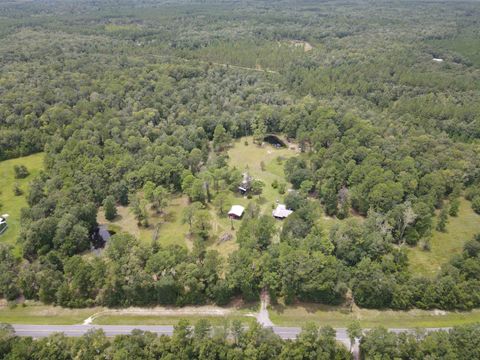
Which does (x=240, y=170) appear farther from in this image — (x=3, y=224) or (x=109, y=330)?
(x=3, y=224)

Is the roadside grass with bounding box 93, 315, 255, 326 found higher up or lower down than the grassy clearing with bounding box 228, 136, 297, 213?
lower down

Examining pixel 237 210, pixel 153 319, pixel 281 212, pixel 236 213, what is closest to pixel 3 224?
pixel 153 319

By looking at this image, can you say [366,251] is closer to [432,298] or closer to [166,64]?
[432,298]

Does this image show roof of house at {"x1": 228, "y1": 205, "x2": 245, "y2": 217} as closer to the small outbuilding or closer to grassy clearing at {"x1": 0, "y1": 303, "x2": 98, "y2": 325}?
the small outbuilding

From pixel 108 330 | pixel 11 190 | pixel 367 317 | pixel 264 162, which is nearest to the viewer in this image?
pixel 108 330

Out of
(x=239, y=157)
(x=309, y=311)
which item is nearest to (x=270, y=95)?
(x=239, y=157)

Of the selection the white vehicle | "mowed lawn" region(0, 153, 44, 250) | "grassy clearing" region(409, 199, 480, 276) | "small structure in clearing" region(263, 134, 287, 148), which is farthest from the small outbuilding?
the white vehicle
